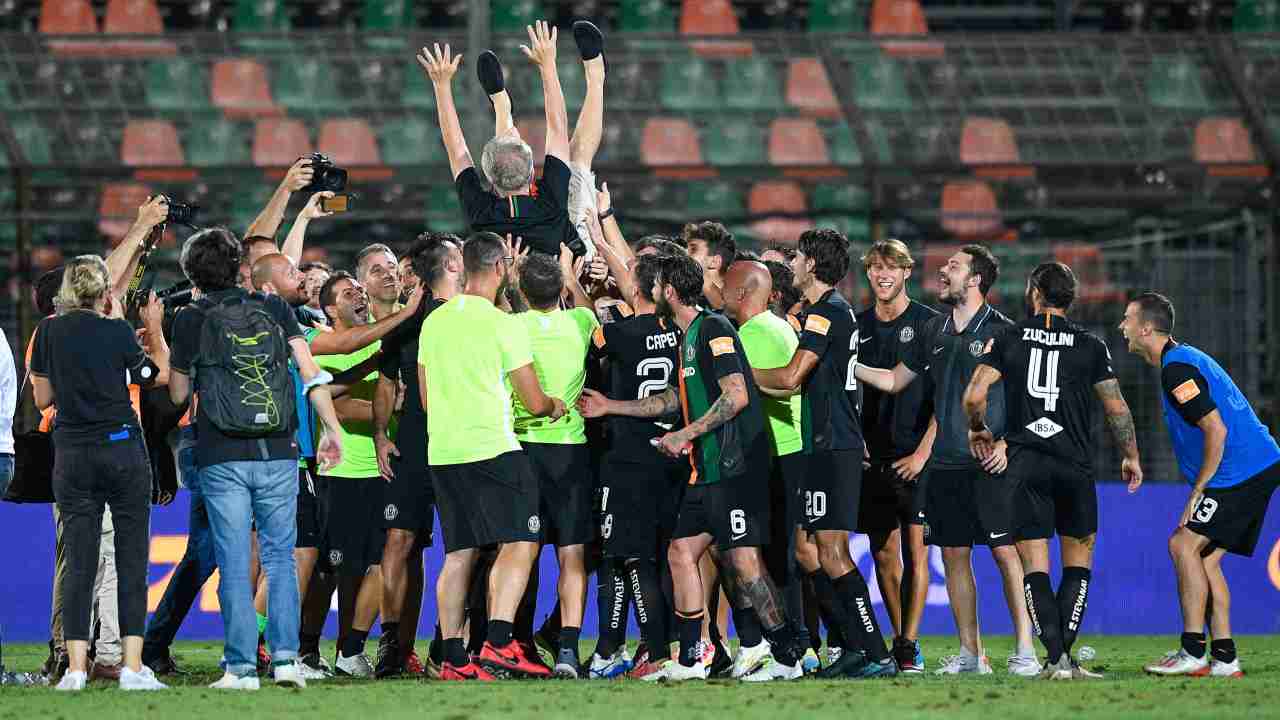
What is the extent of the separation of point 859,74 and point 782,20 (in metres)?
4.68

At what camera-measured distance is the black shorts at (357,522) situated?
931 cm

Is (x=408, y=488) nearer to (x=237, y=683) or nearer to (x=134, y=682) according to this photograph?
(x=237, y=683)

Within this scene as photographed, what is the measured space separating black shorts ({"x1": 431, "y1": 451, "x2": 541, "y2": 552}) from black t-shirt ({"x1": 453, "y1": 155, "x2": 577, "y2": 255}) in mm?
1370

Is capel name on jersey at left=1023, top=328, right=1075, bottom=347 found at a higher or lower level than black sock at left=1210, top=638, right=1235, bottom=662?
higher

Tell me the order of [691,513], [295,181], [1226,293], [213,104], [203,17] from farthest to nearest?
[203,17] → [213,104] → [1226,293] → [295,181] → [691,513]

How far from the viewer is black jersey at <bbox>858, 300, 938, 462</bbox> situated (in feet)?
32.4

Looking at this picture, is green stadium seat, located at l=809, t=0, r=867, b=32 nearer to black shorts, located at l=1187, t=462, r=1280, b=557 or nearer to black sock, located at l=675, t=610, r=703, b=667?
black shorts, located at l=1187, t=462, r=1280, b=557

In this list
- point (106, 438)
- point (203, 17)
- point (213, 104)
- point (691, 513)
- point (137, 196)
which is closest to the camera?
point (106, 438)

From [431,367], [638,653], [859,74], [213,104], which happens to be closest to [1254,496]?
[638,653]

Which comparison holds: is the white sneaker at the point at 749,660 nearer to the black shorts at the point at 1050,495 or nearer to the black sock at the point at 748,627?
the black sock at the point at 748,627

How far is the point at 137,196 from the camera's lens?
16.5 m

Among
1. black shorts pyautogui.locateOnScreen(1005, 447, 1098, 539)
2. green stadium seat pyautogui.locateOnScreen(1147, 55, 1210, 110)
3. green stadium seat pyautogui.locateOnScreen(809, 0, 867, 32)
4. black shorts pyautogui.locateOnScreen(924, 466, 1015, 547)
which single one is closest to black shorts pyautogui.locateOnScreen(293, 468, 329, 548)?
black shorts pyautogui.locateOnScreen(924, 466, 1015, 547)

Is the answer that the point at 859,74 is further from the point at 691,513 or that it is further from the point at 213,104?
the point at 691,513

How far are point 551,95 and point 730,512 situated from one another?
2.60 meters
